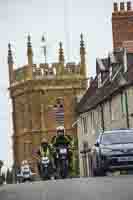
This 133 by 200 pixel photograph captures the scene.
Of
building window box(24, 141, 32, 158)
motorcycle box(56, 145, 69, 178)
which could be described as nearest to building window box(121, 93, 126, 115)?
motorcycle box(56, 145, 69, 178)

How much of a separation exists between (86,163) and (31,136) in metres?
41.8

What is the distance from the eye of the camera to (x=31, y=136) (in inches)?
4532

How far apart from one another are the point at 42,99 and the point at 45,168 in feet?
269

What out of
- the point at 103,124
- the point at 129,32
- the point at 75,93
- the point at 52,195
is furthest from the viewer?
the point at 75,93

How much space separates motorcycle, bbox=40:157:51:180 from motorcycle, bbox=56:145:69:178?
1654 millimetres

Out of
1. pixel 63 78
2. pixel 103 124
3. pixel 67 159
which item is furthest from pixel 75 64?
pixel 67 159

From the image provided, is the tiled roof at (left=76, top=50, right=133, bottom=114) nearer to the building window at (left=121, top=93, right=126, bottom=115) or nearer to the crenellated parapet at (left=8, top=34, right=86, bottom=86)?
the building window at (left=121, top=93, right=126, bottom=115)

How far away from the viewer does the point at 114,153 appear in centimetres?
2814

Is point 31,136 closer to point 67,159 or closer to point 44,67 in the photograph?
point 44,67

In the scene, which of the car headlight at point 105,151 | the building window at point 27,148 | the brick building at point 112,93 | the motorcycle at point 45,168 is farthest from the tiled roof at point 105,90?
the building window at point 27,148

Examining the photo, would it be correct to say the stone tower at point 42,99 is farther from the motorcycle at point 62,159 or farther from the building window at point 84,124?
the motorcycle at point 62,159

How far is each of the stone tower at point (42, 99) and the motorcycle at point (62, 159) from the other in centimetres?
8086

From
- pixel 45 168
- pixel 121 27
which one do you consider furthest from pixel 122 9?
pixel 45 168

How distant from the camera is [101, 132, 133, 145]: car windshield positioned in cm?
2872
